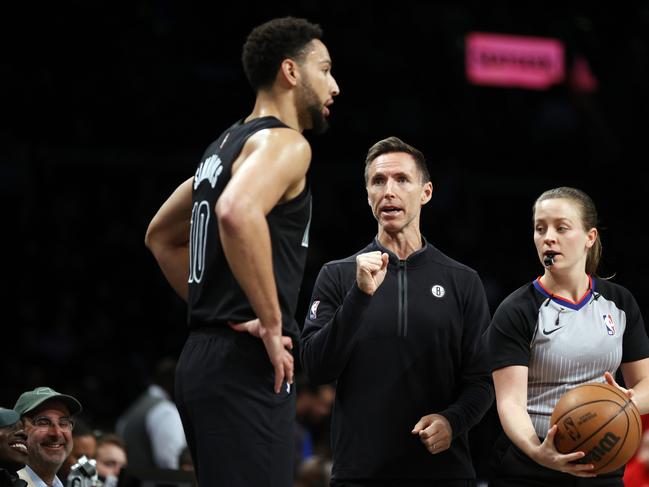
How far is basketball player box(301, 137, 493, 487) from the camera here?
159 inches

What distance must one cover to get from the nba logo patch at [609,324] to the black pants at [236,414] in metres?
1.36

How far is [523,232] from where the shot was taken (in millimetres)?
18906

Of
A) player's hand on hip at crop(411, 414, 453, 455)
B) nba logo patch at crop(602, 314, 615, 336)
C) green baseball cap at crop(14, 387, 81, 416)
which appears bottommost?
green baseball cap at crop(14, 387, 81, 416)

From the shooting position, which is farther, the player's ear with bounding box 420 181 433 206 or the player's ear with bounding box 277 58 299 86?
the player's ear with bounding box 420 181 433 206

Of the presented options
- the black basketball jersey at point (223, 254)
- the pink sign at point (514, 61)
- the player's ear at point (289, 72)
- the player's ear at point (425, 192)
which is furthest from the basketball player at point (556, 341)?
the pink sign at point (514, 61)

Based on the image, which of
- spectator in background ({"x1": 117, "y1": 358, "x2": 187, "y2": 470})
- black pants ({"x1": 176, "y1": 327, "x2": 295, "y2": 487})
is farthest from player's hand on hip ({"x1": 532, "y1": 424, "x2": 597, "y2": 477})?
spectator in background ({"x1": 117, "y1": 358, "x2": 187, "y2": 470})

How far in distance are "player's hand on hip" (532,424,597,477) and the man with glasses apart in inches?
89.6

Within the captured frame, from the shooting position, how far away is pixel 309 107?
372 centimetres

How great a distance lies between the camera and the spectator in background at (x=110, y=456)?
6.70 meters

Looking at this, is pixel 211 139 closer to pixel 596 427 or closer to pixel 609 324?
pixel 609 324

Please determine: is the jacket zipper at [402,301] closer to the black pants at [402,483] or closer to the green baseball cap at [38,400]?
the black pants at [402,483]

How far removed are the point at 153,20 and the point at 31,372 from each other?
8722 millimetres

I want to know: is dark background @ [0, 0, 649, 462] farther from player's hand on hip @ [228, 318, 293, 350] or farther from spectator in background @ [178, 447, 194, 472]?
player's hand on hip @ [228, 318, 293, 350]

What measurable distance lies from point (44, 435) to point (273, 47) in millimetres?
2210
